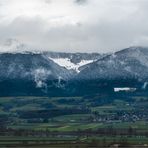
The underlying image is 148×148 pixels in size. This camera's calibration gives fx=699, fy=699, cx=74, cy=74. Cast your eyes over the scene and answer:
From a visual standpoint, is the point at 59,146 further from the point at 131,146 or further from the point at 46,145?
the point at 131,146

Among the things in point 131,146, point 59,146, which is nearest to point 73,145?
point 59,146

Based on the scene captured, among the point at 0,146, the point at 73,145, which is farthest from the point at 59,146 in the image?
the point at 0,146

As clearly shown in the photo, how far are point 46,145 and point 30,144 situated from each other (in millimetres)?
5641

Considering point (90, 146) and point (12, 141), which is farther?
point (12, 141)

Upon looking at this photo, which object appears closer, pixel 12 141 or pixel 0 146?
pixel 0 146

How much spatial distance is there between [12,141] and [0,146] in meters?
17.8

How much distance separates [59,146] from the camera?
556 ft

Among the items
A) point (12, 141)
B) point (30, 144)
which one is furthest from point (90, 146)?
point (12, 141)

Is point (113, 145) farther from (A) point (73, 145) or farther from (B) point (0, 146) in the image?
(B) point (0, 146)

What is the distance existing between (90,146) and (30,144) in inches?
700

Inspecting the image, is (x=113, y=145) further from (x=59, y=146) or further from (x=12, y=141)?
(x=12, y=141)

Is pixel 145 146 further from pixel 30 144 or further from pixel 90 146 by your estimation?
pixel 30 144

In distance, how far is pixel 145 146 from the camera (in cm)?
17138

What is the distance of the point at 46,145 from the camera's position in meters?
174
